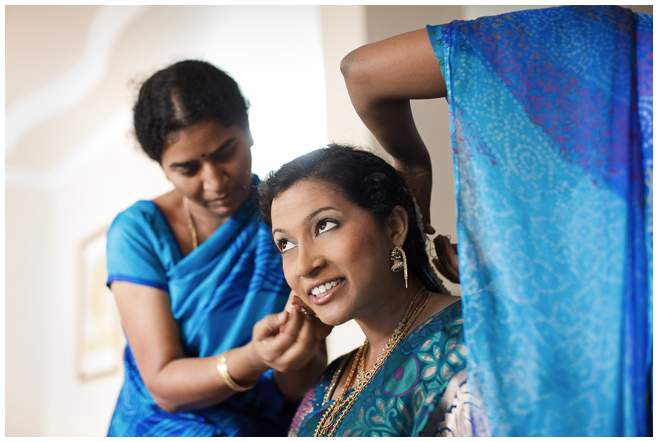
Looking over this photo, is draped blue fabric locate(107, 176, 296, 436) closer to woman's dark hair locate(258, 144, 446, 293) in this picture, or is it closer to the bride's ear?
woman's dark hair locate(258, 144, 446, 293)

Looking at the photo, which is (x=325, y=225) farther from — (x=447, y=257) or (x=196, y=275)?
(x=196, y=275)

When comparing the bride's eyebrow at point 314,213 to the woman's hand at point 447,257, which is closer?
the bride's eyebrow at point 314,213

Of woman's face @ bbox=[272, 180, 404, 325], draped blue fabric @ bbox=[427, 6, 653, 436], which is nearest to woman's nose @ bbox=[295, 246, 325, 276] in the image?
woman's face @ bbox=[272, 180, 404, 325]

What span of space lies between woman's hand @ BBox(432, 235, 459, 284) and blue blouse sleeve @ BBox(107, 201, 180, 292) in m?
0.73

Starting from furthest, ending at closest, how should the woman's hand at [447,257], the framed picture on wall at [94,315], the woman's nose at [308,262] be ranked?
the framed picture on wall at [94,315] < the woman's hand at [447,257] < the woman's nose at [308,262]

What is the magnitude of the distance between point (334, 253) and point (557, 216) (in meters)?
0.41

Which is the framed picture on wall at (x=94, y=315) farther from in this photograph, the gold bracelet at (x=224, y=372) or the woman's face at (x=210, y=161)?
the gold bracelet at (x=224, y=372)

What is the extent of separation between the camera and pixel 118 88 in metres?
2.25

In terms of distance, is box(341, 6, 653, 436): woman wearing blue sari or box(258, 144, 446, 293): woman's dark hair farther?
box(258, 144, 446, 293): woman's dark hair

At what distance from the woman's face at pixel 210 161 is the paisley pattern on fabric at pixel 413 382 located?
0.66 metres

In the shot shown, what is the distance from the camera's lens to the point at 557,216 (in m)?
0.84

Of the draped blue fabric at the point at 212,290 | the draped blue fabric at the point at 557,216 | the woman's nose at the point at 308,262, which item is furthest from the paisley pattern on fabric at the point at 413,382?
the draped blue fabric at the point at 212,290

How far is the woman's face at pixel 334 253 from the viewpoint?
108cm

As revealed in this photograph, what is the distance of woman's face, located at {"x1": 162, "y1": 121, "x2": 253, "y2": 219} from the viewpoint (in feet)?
4.74
